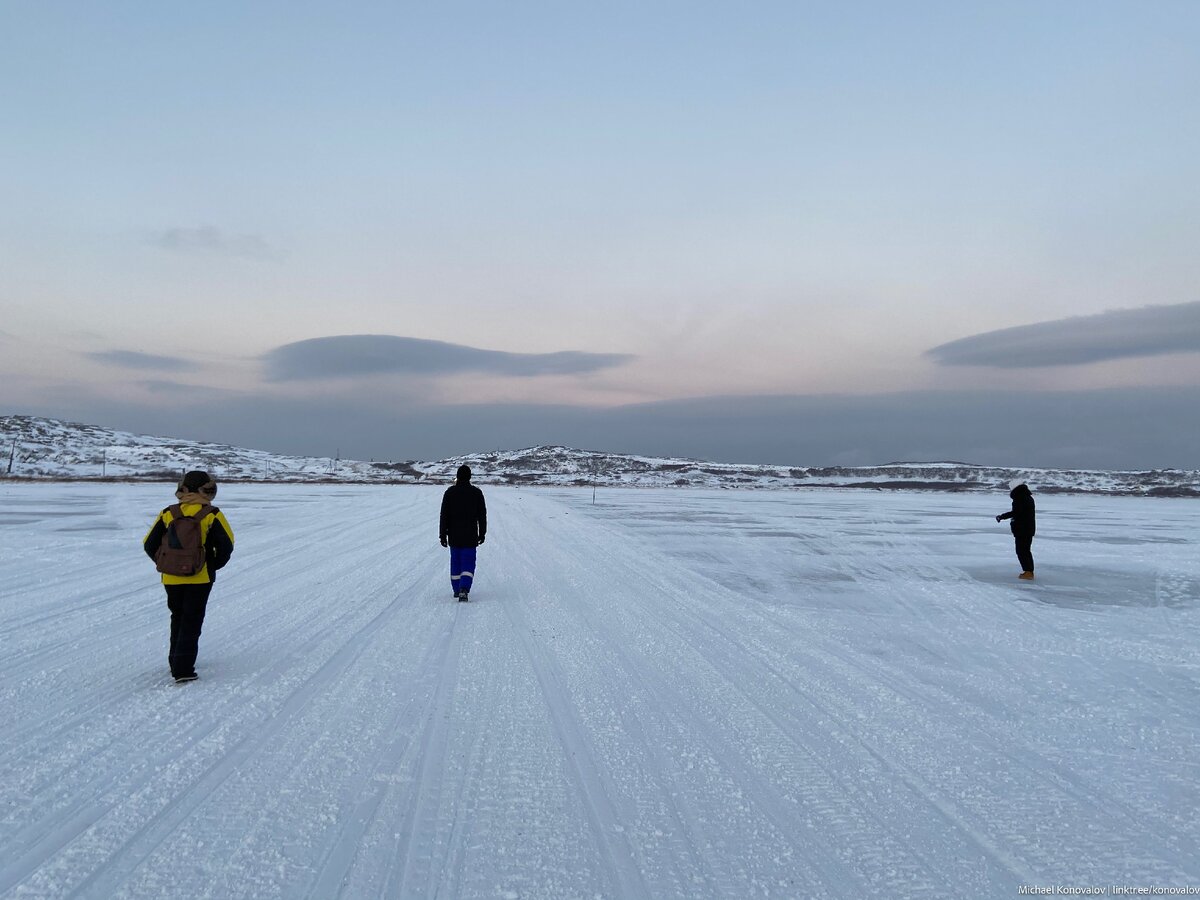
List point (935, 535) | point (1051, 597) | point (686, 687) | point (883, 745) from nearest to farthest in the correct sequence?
point (883, 745) < point (686, 687) < point (1051, 597) < point (935, 535)

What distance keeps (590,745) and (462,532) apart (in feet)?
17.3

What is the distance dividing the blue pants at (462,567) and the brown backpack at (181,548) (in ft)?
12.6

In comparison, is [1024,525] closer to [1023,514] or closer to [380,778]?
[1023,514]

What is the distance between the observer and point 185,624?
219 inches

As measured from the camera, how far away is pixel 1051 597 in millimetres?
10688

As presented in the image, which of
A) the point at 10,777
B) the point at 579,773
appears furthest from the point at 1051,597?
the point at 10,777

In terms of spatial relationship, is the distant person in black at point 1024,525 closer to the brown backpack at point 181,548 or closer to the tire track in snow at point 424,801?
the tire track in snow at point 424,801

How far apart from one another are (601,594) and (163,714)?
5885 mm

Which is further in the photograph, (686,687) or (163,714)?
(686,687)

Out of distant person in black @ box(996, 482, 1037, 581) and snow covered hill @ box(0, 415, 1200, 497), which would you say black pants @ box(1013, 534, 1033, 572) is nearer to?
distant person in black @ box(996, 482, 1037, 581)

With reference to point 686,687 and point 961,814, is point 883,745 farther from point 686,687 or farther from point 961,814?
point 686,687

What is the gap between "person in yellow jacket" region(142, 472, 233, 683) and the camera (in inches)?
218

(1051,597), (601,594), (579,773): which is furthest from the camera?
(1051,597)

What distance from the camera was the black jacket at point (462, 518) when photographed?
937 cm
